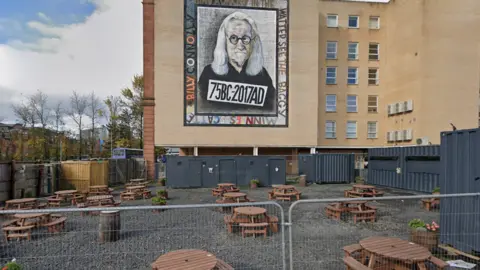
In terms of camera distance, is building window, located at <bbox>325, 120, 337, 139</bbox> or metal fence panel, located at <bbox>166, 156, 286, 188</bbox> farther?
building window, located at <bbox>325, 120, 337, 139</bbox>

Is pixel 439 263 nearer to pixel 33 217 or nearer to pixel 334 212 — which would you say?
pixel 334 212

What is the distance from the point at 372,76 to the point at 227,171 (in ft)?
78.3

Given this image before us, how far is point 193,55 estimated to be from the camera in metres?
27.5

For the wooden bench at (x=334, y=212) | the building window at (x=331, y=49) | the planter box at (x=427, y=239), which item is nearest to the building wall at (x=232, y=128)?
the building window at (x=331, y=49)

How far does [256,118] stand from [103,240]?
21.5 meters

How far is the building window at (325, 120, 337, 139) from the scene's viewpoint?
32438 mm

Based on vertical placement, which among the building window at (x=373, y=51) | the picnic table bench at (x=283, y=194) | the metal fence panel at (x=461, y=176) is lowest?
the picnic table bench at (x=283, y=194)

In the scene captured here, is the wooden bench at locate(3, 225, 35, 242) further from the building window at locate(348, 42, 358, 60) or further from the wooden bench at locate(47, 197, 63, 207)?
the building window at locate(348, 42, 358, 60)

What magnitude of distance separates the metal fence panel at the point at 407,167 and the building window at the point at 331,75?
43.5ft

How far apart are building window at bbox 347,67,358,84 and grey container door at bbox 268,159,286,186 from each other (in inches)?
722

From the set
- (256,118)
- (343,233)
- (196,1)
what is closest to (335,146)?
(256,118)

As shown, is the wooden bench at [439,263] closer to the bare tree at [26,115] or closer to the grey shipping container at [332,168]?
the grey shipping container at [332,168]

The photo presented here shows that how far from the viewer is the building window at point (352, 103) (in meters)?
32.8

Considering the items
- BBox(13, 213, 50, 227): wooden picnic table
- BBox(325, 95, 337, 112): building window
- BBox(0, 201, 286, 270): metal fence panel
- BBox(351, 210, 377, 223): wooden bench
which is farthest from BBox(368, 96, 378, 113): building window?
BBox(13, 213, 50, 227): wooden picnic table
